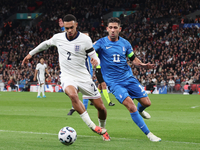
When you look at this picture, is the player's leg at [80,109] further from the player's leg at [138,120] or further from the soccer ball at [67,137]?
the player's leg at [138,120]

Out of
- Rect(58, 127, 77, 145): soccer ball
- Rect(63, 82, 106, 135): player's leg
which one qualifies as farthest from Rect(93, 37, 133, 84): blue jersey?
Rect(58, 127, 77, 145): soccer ball

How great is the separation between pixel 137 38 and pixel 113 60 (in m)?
29.8

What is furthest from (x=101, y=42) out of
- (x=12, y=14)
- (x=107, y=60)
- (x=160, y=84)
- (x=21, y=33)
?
(x=12, y=14)

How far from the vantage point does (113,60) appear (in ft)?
25.0

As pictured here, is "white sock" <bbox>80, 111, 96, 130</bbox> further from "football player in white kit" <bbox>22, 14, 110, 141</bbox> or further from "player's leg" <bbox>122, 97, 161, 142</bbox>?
"player's leg" <bbox>122, 97, 161, 142</bbox>

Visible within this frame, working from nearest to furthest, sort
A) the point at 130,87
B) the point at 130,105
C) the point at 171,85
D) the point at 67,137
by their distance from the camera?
1. the point at 67,137
2. the point at 130,105
3. the point at 130,87
4. the point at 171,85

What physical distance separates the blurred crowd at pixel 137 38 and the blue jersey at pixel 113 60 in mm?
22082

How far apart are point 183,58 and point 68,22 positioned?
2555 cm

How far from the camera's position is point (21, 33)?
152ft

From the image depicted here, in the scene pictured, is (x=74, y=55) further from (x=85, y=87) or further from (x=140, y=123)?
(x=140, y=123)

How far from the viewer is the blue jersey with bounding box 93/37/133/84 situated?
7570mm

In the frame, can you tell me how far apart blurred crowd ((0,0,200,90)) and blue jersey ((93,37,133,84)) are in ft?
72.4

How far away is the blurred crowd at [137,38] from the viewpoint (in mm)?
30922

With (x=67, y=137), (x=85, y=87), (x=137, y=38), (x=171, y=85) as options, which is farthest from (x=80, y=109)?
(x=137, y=38)
